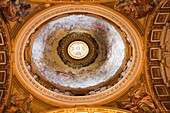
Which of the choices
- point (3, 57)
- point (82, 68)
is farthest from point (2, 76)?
point (82, 68)

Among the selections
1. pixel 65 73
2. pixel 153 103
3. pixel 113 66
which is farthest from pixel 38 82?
pixel 153 103

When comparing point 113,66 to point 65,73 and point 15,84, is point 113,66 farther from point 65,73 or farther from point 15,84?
point 15,84

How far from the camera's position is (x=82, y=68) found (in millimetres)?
16141

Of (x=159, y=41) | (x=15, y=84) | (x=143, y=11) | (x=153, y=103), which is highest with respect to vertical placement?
(x=143, y=11)

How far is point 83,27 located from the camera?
15.7 m

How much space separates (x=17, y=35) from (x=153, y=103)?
20.8 ft

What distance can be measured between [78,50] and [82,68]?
1.01 metres

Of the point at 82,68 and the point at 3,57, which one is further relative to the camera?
the point at 82,68

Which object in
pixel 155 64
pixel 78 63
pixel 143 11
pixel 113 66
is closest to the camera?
pixel 143 11

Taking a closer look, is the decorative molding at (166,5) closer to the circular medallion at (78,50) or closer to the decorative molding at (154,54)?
the decorative molding at (154,54)

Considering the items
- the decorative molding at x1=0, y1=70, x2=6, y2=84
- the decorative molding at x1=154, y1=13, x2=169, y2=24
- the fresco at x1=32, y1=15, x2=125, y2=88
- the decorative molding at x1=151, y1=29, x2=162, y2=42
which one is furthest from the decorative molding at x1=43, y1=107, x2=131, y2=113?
the decorative molding at x1=154, y1=13, x2=169, y2=24

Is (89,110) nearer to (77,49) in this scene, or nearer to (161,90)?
(161,90)

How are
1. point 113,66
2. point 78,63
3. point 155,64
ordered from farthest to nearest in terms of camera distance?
1. point 78,63
2. point 113,66
3. point 155,64

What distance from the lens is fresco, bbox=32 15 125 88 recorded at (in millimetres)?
14789
